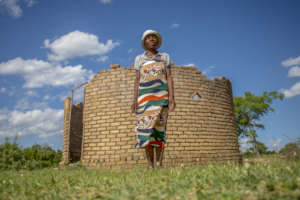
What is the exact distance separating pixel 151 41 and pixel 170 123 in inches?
132

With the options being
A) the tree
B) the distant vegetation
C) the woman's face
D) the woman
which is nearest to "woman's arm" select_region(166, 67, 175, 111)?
the woman

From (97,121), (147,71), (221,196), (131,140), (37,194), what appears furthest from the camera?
(97,121)

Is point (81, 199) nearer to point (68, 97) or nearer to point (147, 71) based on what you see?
point (147, 71)

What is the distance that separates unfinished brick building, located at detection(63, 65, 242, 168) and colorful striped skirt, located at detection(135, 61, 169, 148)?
3068 mm

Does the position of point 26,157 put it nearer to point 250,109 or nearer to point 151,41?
point 151,41

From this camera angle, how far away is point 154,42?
3926mm

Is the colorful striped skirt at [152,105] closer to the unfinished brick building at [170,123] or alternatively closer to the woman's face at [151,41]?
the woman's face at [151,41]

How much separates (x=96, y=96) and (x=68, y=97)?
3390 mm

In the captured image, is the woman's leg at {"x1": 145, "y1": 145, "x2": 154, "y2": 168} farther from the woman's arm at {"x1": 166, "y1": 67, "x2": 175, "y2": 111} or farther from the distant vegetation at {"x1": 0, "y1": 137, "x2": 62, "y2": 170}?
the distant vegetation at {"x1": 0, "y1": 137, "x2": 62, "y2": 170}

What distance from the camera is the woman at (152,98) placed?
137 inches

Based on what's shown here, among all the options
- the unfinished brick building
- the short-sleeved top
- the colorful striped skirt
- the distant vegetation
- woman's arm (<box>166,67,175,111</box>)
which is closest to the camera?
the colorful striped skirt

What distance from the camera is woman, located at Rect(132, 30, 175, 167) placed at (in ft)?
11.4

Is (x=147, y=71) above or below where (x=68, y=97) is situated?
below

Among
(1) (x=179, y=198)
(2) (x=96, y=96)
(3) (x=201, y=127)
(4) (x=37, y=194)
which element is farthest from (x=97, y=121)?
(1) (x=179, y=198)
